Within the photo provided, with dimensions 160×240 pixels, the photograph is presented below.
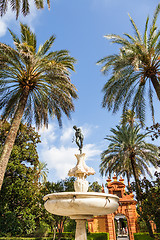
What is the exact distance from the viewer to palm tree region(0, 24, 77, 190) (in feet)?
33.0

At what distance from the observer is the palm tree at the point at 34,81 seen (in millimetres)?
10073

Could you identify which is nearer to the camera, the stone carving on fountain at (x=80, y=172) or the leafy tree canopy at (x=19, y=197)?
the stone carving on fountain at (x=80, y=172)

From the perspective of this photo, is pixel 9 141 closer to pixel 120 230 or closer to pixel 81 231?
pixel 81 231

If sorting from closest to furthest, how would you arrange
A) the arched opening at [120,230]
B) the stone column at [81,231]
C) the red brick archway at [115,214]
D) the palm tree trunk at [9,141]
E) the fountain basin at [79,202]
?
the fountain basin at [79,202] < the stone column at [81,231] < the palm tree trunk at [9,141] < the red brick archway at [115,214] < the arched opening at [120,230]

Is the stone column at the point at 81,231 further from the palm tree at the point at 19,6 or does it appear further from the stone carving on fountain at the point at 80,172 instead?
the palm tree at the point at 19,6

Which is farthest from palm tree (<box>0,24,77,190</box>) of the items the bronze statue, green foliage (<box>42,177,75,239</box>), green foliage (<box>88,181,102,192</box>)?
green foliage (<box>88,181,102,192</box>)

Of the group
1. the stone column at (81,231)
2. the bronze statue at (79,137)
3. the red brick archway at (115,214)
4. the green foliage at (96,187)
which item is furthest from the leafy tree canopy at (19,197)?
the green foliage at (96,187)

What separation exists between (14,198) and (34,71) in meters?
11.6

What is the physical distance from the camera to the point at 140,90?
11.3 metres

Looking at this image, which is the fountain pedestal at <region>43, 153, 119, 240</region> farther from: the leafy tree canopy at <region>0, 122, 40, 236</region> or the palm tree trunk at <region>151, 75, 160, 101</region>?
the leafy tree canopy at <region>0, 122, 40, 236</region>

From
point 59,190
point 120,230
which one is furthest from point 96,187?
point 59,190

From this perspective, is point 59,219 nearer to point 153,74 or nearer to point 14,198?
point 14,198

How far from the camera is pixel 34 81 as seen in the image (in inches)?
443

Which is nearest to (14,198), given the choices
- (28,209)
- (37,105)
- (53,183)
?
(28,209)
